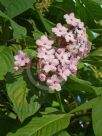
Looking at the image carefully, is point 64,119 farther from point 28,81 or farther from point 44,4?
point 44,4

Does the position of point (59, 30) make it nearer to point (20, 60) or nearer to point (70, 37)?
point (70, 37)

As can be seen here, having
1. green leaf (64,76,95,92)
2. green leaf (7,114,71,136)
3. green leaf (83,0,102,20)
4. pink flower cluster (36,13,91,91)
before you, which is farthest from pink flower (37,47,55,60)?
green leaf (83,0,102,20)

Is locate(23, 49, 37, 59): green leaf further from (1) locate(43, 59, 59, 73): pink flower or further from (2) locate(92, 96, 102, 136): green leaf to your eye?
(2) locate(92, 96, 102, 136): green leaf

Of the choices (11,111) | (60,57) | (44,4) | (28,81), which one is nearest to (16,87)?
(28,81)

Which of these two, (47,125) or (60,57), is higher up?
(60,57)

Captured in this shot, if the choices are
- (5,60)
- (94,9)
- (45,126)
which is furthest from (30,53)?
(94,9)
